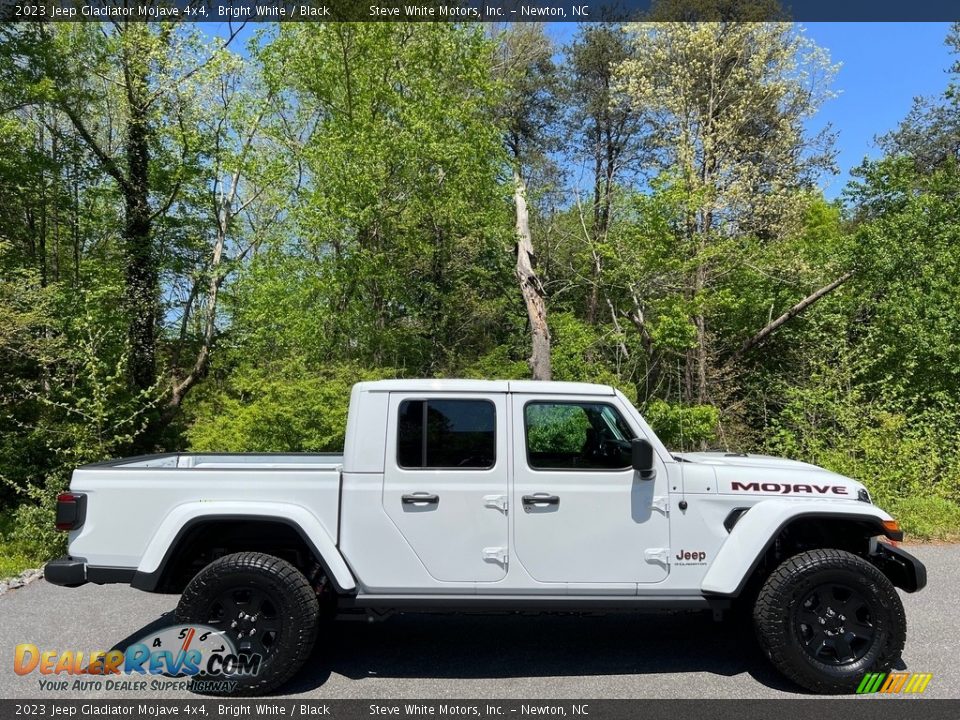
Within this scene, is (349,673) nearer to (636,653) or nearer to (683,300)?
(636,653)

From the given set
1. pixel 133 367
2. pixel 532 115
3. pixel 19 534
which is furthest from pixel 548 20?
pixel 19 534

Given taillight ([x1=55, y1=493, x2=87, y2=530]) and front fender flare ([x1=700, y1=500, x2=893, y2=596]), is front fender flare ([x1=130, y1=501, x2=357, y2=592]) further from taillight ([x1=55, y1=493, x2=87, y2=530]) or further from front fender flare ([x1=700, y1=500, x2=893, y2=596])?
front fender flare ([x1=700, y1=500, x2=893, y2=596])

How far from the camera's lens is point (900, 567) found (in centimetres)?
446

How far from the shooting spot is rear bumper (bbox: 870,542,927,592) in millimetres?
4312

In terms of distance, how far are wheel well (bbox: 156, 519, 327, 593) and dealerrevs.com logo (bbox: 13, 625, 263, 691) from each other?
1.17ft

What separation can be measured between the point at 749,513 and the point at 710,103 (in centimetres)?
1527

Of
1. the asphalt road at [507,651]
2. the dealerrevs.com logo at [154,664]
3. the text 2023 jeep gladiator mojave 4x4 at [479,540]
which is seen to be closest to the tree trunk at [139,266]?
the asphalt road at [507,651]

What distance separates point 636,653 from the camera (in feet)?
15.5

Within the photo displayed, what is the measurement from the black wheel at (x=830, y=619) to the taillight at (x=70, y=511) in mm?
Answer: 3975

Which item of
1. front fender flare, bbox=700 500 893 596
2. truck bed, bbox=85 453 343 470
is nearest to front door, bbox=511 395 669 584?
front fender flare, bbox=700 500 893 596

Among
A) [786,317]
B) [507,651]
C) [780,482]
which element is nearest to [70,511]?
[507,651]

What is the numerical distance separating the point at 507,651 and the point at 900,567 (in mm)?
2538

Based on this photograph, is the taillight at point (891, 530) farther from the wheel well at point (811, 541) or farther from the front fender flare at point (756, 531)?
the wheel well at point (811, 541)

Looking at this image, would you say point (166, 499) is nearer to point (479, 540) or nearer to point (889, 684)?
point (479, 540)
